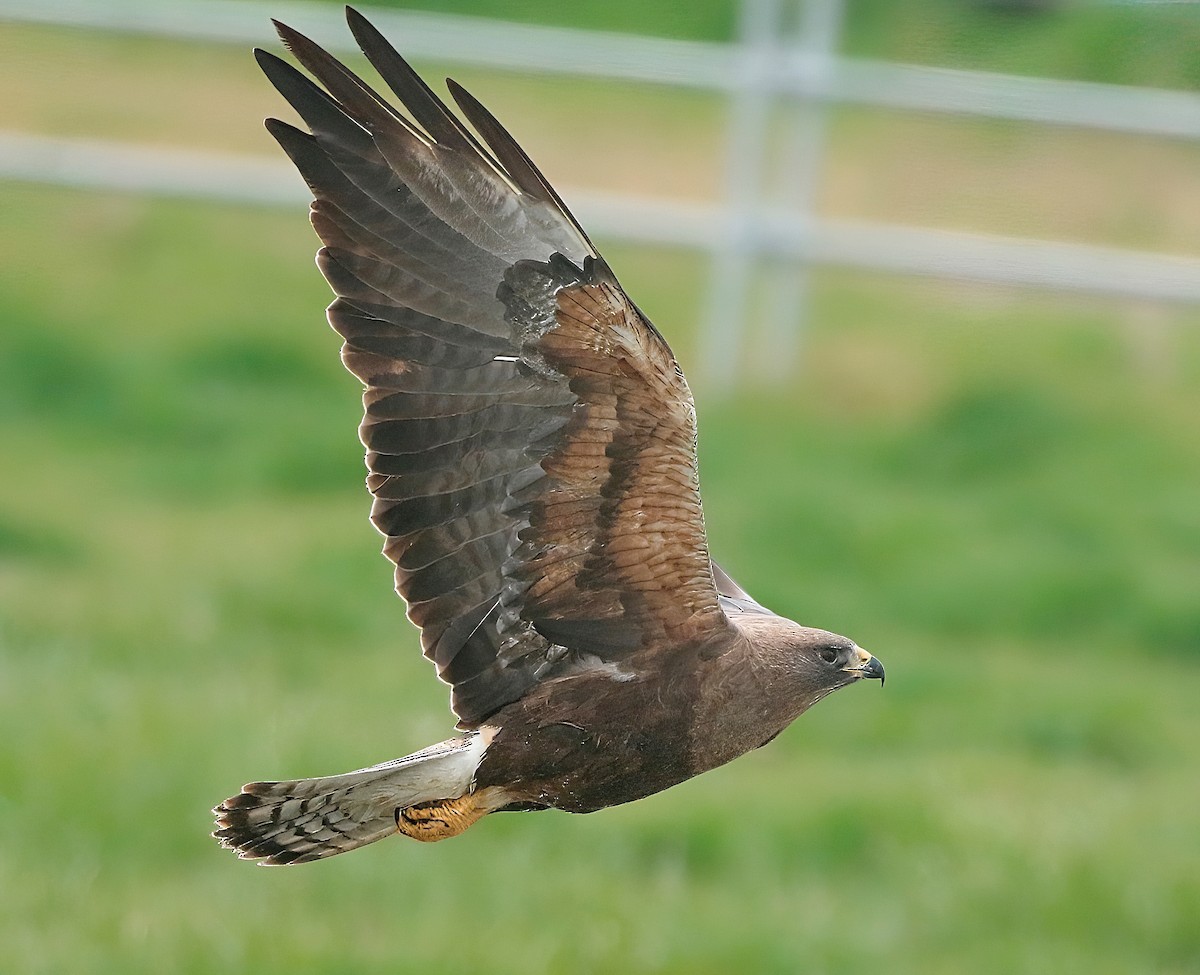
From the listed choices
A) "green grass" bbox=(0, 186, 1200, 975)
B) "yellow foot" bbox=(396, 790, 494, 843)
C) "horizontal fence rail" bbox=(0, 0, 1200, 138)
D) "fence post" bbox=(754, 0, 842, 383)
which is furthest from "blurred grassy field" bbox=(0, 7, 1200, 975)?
"yellow foot" bbox=(396, 790, 494, 843)

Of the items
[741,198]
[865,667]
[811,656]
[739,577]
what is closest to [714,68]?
[741,198]

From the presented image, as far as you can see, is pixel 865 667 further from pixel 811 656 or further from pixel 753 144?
pixel 753 144

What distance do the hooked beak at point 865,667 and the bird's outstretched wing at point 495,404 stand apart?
1.09ft

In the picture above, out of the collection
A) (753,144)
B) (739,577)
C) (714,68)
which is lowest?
(739,577)

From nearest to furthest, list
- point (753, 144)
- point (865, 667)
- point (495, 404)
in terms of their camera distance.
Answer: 1. point (495, 404)
2. point (865, 667)
3. point (753, 144)

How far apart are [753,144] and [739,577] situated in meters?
2.94

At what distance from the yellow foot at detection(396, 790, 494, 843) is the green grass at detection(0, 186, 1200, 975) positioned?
3.30 m

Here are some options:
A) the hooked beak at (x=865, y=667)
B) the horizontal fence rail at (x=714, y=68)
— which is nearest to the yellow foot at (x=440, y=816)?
the hooked beak at (x=865, y=667)

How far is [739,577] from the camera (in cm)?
1163

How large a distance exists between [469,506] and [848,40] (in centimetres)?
1048

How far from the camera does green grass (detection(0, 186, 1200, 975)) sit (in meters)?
8.66

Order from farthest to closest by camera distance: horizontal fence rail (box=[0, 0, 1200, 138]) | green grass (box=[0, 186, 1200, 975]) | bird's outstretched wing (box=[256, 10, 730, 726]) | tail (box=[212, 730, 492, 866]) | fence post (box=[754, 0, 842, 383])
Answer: fence post (box=[754, 0, 842, 383]) < horizontal fence rail (box=[0, 0, 1200, 138]) < green grass (box=[0, 186, 1200, 975]) < tail (box=[212, 730, 492, 866]) < bird's outstretched wing (box=[256, 10, 730, 726])

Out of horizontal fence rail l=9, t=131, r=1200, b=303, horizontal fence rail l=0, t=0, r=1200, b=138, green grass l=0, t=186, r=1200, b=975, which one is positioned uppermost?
horizontal fence rail l=0, t=0, r=1200, b=138

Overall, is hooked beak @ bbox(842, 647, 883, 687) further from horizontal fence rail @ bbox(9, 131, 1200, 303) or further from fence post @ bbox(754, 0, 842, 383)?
fence post @ bbox(754, 0, 842, 383)
